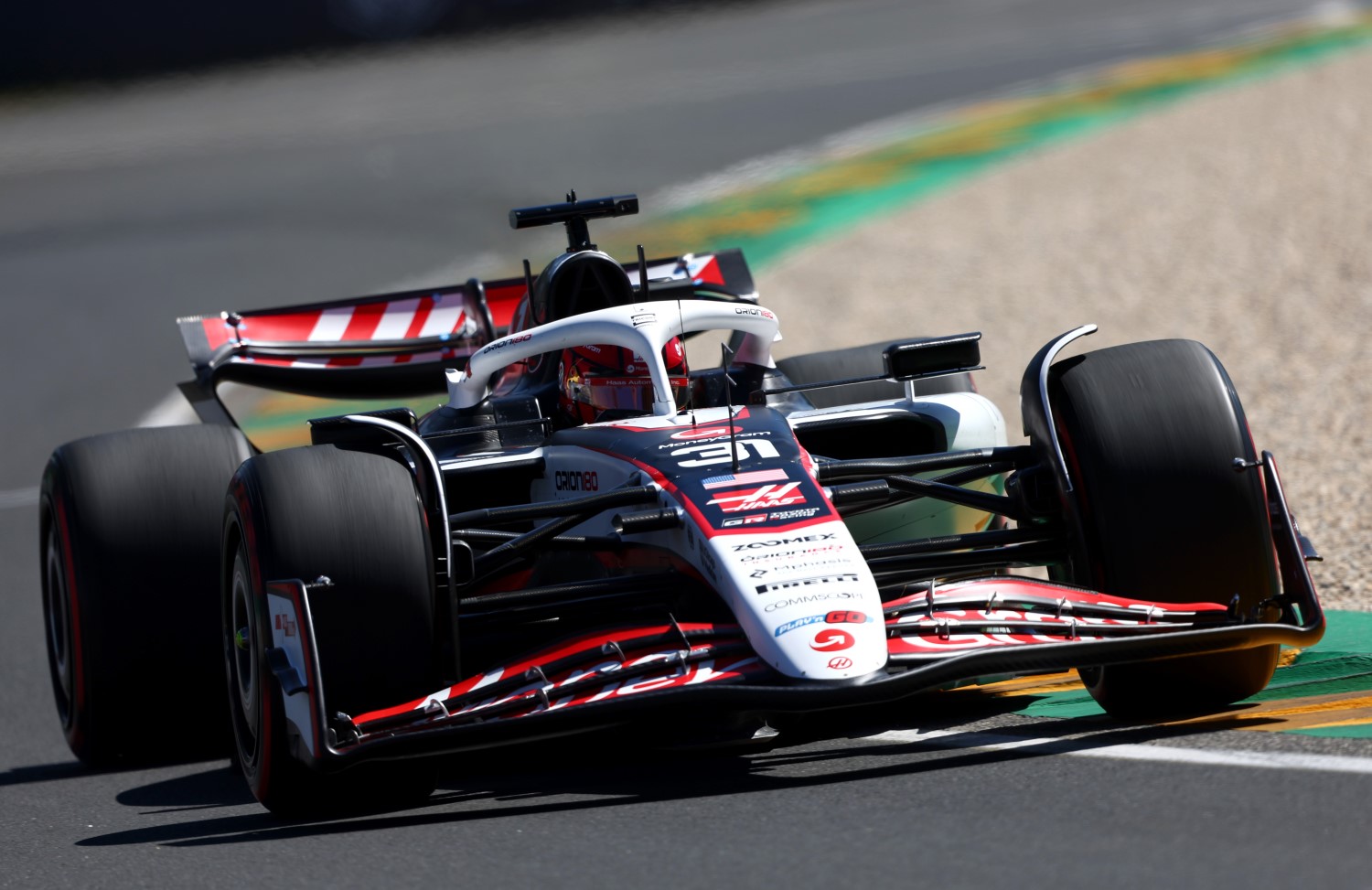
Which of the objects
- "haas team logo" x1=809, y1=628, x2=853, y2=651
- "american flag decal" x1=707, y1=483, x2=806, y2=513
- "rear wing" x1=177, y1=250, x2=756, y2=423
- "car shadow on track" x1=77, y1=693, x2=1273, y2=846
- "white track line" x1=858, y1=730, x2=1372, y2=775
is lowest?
"white track line" x1=858, y1=730, x2=1372, y2=775

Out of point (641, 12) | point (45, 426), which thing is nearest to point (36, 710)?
point (45, 426)

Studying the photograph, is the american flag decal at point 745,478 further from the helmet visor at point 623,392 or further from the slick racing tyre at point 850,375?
the slick racing tyre at point 850,375

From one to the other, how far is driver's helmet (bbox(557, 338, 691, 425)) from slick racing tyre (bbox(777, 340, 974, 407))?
4.17 feet

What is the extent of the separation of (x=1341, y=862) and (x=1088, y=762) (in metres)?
1.05

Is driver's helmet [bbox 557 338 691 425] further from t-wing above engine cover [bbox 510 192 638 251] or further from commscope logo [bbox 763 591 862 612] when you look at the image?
commscope logo [bbox 763 591 862 612]

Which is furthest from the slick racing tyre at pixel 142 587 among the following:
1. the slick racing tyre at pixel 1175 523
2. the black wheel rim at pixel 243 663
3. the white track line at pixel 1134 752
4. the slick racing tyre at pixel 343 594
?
the slick racing tyre at pixel 1175 523

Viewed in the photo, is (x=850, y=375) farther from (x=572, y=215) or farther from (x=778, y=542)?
(x=778, y=542)

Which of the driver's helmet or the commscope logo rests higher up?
the driver's helmet

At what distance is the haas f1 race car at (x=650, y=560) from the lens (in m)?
4.83

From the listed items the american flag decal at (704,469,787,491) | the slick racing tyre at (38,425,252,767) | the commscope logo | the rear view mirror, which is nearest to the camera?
the commscope logo

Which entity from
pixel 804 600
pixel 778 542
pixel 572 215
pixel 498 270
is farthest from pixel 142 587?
pixel 498 270

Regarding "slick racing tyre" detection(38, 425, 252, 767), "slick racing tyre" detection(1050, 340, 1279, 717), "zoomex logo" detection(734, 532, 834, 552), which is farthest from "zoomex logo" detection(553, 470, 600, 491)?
"slick racing tyre" detection(1050, 340, 1279, 717)

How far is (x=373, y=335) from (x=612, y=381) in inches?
96.5

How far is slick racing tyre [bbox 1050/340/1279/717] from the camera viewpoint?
5250 mm
